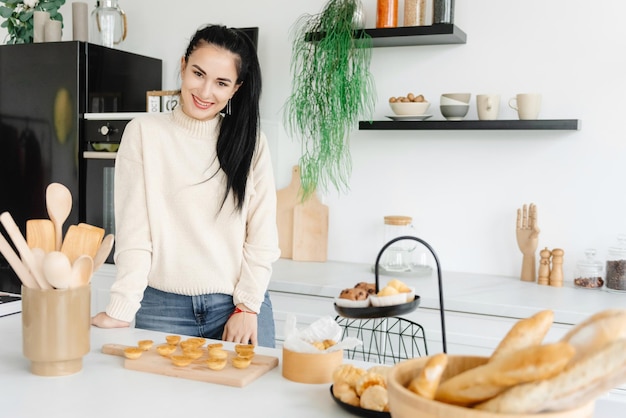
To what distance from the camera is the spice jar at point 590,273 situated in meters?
2.66

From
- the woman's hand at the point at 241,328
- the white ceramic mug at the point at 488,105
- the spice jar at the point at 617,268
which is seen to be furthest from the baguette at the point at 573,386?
the white ceramic mug at the point at 488,105

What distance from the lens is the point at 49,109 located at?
319cm

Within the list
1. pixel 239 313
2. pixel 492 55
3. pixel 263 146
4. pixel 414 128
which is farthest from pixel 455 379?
pixel 492 55

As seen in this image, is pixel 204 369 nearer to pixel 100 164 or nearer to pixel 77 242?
pixel 77 242

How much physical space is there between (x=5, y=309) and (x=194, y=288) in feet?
1.47

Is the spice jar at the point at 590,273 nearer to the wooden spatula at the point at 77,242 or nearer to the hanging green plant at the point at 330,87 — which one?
the hanging green plant at the point at 330,87

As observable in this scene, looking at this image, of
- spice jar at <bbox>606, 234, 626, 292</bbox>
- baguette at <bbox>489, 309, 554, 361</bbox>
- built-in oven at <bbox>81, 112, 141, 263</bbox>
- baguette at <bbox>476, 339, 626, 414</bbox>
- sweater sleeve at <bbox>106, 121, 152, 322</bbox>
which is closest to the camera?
baguette at <bbox>476, 339, 626, 414</bbox>

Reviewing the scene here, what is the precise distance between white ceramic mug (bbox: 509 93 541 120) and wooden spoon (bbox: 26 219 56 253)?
194 cm

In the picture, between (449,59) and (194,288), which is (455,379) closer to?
(194,288)

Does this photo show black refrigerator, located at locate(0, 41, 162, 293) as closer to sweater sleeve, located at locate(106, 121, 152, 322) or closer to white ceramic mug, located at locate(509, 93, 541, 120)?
sweater sleeve, located at locate(106, 121, 152, 322)

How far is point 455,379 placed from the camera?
855 mm

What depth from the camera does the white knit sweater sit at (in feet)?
5.86

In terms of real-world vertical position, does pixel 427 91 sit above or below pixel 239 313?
above

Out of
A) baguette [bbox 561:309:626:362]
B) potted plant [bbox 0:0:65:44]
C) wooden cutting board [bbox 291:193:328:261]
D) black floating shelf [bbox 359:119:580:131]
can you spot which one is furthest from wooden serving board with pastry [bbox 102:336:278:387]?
potted plant [bbox 0:0:65:44]
